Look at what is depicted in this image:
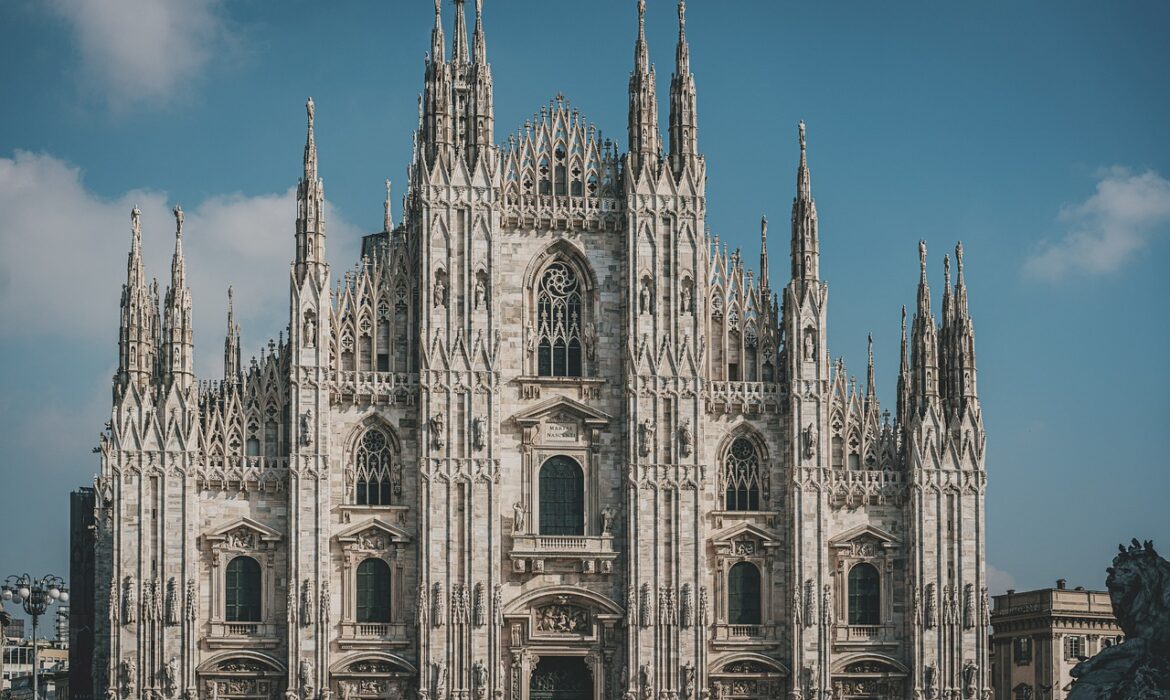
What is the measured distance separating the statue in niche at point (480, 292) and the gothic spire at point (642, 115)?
6593 mm

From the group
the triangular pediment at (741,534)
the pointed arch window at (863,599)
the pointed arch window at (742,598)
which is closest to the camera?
the triangular pediment at (741,534)

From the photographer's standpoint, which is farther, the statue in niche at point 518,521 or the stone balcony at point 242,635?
the statue in niche at point 518,521

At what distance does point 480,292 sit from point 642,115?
331 inches

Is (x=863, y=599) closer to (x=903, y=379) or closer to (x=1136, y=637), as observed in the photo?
(x=903, y=379)

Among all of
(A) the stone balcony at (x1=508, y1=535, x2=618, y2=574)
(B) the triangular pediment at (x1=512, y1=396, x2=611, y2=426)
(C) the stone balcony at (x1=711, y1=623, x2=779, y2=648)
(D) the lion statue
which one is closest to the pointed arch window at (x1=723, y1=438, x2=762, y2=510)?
(C) the stone balcony at (x1=711, y1=623, x2=779, y2=648)

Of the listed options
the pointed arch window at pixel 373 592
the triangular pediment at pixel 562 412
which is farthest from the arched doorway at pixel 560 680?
A: the triangular pediment at pixel 562 412

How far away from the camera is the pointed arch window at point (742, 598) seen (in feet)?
219

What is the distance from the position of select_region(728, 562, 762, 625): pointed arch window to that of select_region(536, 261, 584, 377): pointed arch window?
341 inches

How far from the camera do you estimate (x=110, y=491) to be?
213 ft

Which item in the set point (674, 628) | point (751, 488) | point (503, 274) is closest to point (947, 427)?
point (751, 488)

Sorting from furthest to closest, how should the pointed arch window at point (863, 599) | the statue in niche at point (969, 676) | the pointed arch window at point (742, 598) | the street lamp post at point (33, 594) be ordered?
the pointed arch window at point (863, 599), the pointed arch window at point (742, 598), the statue in niche at point (969, 676), the street lamp post at point (33, 594)

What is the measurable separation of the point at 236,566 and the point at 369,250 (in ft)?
71.5

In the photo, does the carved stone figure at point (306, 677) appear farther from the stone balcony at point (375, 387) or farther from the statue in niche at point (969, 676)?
the statue in niche at point (969, 676)

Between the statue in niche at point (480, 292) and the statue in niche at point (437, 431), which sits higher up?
the statue in niche at point (480, 292)
